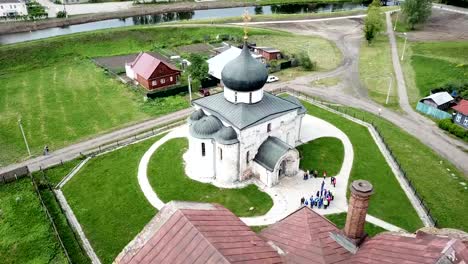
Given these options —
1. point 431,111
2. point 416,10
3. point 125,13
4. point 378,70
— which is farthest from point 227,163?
point 125,13

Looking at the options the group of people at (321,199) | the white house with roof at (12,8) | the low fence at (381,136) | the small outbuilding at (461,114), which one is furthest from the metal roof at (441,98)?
the white house with roof at (12,8)

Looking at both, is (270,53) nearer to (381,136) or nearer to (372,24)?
(372,24)

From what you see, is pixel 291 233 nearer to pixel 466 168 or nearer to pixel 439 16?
pixel 466 168

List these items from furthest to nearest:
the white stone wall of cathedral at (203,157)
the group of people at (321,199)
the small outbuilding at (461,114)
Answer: the small outbuilding at (461,114) → the white stone wall of cathedral at (203,157) → the group of people at (321,199)

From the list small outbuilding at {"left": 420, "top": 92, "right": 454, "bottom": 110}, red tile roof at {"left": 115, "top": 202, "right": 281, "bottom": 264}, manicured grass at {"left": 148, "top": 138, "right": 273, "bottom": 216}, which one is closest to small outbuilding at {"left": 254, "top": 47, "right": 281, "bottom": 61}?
small outbuilding at {"left": 420, "top": 92, "right": 454, "bottom": 110}

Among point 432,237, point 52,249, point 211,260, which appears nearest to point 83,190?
point 52,249

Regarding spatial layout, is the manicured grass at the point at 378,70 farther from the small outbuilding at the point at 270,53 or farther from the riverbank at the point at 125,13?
the riverbank at the point at 125,13

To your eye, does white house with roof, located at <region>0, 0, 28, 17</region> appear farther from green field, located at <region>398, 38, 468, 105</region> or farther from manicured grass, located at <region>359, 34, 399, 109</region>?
green field, located at <region>398, 38, 468, 105</region>
